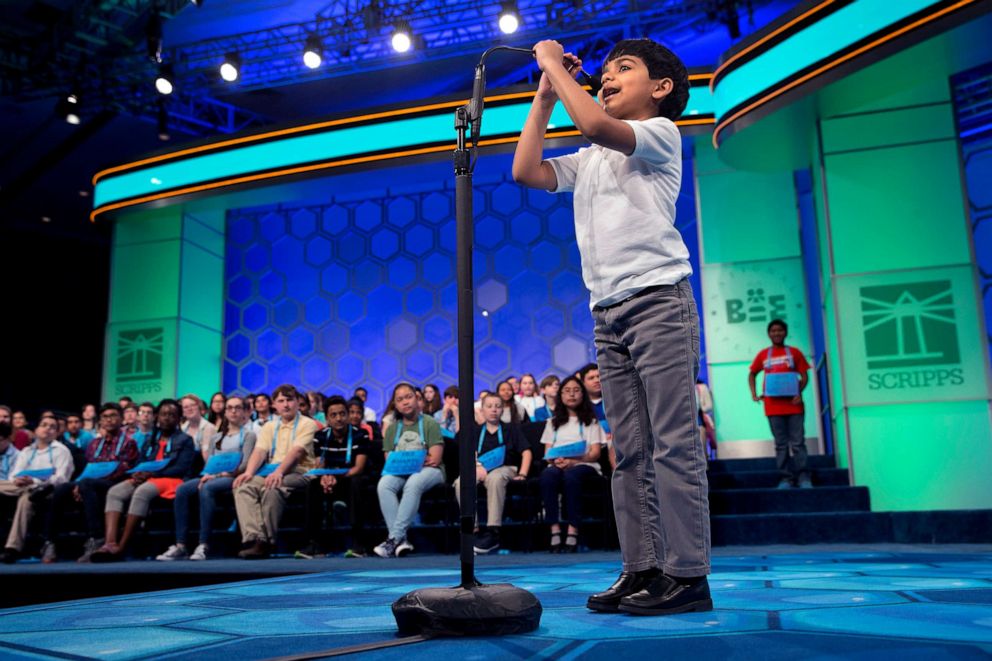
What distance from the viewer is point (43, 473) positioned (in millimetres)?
5938

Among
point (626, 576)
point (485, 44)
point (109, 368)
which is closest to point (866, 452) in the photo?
point (626, 576)

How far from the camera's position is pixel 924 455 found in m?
5.29

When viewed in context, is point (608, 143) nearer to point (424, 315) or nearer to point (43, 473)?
point (43, 473)

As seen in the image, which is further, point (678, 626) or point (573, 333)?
point (573, 333)

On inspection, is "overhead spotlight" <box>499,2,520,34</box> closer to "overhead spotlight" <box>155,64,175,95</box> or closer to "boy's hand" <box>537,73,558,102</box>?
"overhead spotlight" <box>155,64,175,95</box>

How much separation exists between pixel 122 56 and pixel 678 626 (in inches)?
361

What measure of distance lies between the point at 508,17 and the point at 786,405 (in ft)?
13.9

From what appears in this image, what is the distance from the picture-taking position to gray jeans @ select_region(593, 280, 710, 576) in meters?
1.71

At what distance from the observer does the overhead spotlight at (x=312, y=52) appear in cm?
859

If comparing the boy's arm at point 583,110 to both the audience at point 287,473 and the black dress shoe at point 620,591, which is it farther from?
the audience at point 287,473

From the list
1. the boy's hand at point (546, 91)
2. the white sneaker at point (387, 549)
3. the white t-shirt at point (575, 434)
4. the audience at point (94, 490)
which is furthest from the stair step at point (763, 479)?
the boy's hand at point (546, 91)

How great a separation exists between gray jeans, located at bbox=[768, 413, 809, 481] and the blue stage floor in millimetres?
2760

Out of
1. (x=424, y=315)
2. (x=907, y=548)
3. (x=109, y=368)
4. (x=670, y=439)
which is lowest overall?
(x=907, y=548)

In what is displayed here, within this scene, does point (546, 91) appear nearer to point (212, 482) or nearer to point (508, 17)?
point (212, 482)
